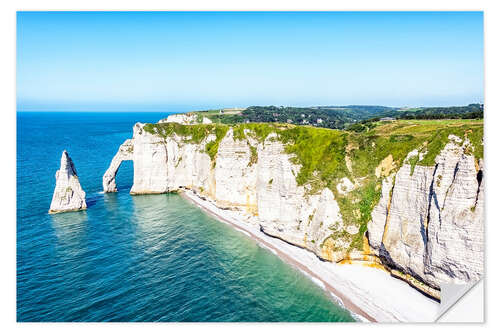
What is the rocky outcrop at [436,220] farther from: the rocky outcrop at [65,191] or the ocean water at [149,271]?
the rocky outcrop at [65,191]

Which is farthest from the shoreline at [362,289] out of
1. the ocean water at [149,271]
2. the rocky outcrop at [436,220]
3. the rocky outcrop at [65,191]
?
the rocky outcrop at [65,191]

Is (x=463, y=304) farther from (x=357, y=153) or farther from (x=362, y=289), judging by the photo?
(x=357, y=153)

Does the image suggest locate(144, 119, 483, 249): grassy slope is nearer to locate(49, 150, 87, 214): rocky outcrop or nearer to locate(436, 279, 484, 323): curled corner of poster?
locate(436, 279, 484, 323): curled corner of poster

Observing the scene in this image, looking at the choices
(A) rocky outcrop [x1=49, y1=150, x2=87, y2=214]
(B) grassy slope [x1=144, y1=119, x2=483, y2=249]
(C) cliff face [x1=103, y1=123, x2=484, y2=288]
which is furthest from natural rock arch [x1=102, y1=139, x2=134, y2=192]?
(B) grassy slope [x1=144, y1=119, x2=483, y2=249]

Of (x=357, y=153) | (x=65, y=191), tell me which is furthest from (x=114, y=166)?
(x=357, y=153)
